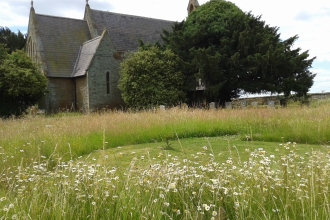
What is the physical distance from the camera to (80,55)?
28.5 meters

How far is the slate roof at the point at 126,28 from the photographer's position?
30250 mm

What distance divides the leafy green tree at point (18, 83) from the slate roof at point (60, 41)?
3.80 metres

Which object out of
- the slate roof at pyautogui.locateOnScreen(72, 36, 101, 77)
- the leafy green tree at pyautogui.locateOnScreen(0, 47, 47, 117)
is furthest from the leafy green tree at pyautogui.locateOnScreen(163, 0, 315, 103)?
the leafy green tree at pyautogui.locateOnScreen(0, 47, 47, 117)

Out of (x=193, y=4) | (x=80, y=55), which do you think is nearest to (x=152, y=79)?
(x=80, y=55)

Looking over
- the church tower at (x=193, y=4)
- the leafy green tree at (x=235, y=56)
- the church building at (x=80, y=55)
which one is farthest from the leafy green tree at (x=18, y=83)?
the church tower at (x=193, y=4)

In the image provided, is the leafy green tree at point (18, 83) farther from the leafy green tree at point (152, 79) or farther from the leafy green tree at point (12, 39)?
the leafy green tree at point (12, 39)

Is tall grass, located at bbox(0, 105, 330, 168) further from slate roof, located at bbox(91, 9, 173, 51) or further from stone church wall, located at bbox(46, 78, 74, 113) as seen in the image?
slate roof, located at bbox(91, 9, 173, 51)

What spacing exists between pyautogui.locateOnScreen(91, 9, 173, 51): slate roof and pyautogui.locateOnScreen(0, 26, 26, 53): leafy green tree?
12.3 meters

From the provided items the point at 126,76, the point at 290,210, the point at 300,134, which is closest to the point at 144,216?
the point at 290,210

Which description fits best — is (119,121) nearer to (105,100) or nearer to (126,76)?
(126,76)

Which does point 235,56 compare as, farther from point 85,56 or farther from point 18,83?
point 18,83

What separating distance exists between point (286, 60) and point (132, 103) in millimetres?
10826

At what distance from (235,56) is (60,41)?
52.9 ft

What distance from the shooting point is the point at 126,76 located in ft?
76.0
